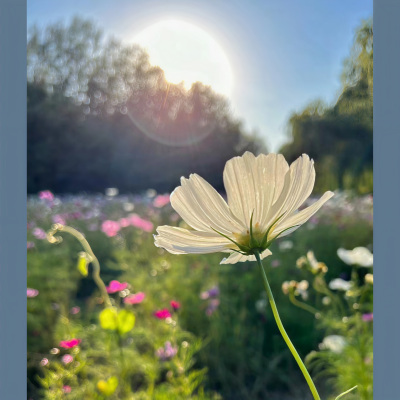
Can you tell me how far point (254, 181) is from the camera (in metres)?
0.17

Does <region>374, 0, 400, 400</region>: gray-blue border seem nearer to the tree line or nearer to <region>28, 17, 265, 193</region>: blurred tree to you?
the tree line

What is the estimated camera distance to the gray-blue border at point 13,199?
12.0 inches

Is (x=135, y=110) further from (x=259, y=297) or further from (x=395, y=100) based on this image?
(x=395, y=100)

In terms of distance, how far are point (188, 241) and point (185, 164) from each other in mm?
1565

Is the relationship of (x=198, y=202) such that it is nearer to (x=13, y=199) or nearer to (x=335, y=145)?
(x=13, y=199)

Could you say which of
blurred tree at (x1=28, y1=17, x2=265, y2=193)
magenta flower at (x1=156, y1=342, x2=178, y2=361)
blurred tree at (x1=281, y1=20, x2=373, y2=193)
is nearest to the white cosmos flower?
magenta flower at (x1=156, y1=342, x2=178, y2=361)

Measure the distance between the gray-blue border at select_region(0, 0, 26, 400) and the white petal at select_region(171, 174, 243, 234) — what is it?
0.60 feet

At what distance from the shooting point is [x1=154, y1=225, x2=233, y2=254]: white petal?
169 millimetres

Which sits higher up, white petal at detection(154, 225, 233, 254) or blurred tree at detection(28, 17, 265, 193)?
blurred tree at detection(28, 17, 265, 193)

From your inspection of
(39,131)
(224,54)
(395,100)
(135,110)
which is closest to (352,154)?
(135,110)

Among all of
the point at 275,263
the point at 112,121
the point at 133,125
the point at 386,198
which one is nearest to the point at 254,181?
the point at 386,198

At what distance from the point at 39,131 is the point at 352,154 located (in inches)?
45.4

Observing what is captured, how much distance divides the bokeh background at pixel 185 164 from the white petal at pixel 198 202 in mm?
297

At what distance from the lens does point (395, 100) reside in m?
0.29
